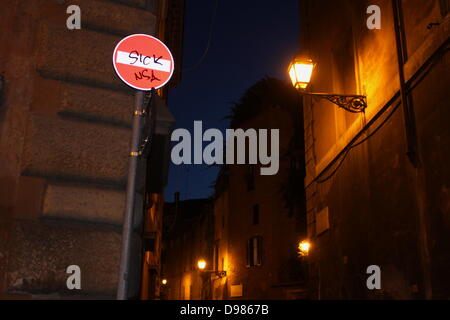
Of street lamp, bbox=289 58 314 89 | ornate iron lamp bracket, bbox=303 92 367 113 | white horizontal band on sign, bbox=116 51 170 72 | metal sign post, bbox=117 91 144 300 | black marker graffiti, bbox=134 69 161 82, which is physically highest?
street lamp, bbox=289 58 314 89

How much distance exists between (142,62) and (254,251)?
2459cm

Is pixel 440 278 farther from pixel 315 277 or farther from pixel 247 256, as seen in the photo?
pixel 247 256

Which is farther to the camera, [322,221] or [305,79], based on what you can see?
[322,221]

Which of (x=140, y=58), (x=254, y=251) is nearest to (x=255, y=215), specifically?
(x=254, y=251)

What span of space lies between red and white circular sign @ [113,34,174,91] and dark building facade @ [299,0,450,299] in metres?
3.61

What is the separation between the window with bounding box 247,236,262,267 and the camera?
27953 millimetres

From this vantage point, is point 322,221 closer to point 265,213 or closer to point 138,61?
point 138,61

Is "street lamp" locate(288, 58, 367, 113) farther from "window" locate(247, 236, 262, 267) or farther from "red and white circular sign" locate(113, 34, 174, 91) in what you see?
"window" locate(247, 236, 262, 267)

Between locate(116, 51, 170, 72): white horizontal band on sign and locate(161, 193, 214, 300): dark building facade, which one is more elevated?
locate(161, 193, 214, 300): dark building facade

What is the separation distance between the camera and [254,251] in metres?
28.6

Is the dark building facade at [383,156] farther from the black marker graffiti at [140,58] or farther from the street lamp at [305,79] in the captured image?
the black marker graffiti at [140,58]

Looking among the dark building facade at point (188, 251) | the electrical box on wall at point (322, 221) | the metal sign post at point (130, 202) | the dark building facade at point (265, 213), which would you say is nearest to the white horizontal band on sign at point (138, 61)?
the metal sign post at point (130, 202)

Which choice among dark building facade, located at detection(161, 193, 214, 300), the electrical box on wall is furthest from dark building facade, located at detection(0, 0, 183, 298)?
dark building facade, located at detection(161, 193, 214, 300)
